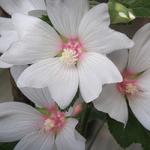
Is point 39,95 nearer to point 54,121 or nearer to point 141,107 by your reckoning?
point 54,121

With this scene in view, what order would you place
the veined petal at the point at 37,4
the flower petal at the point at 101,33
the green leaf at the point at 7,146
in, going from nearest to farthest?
the flower petal at the point at 101,33 → the veined petal at the point at 37,4 → the green leaf at the point at 7,146

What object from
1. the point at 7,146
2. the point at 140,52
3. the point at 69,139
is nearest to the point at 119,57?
the point at 140,52

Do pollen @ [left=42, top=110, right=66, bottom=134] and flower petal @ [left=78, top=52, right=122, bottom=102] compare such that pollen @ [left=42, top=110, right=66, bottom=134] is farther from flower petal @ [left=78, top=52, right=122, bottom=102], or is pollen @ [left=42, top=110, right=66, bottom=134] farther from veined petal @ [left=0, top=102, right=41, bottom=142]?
flower petal @ [left=78, top=52, right=122, bottom=102]

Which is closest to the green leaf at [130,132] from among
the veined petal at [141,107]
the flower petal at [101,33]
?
the veined petal at [141,107]

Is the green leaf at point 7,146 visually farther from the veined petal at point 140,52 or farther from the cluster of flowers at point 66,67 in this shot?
the veined petal at point 140,52

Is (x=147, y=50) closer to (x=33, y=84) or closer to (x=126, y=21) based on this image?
(x=126, y=21)

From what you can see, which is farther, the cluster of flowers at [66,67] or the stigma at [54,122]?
the stigma at [54,122]

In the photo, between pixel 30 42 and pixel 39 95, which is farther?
pixel 39 95
